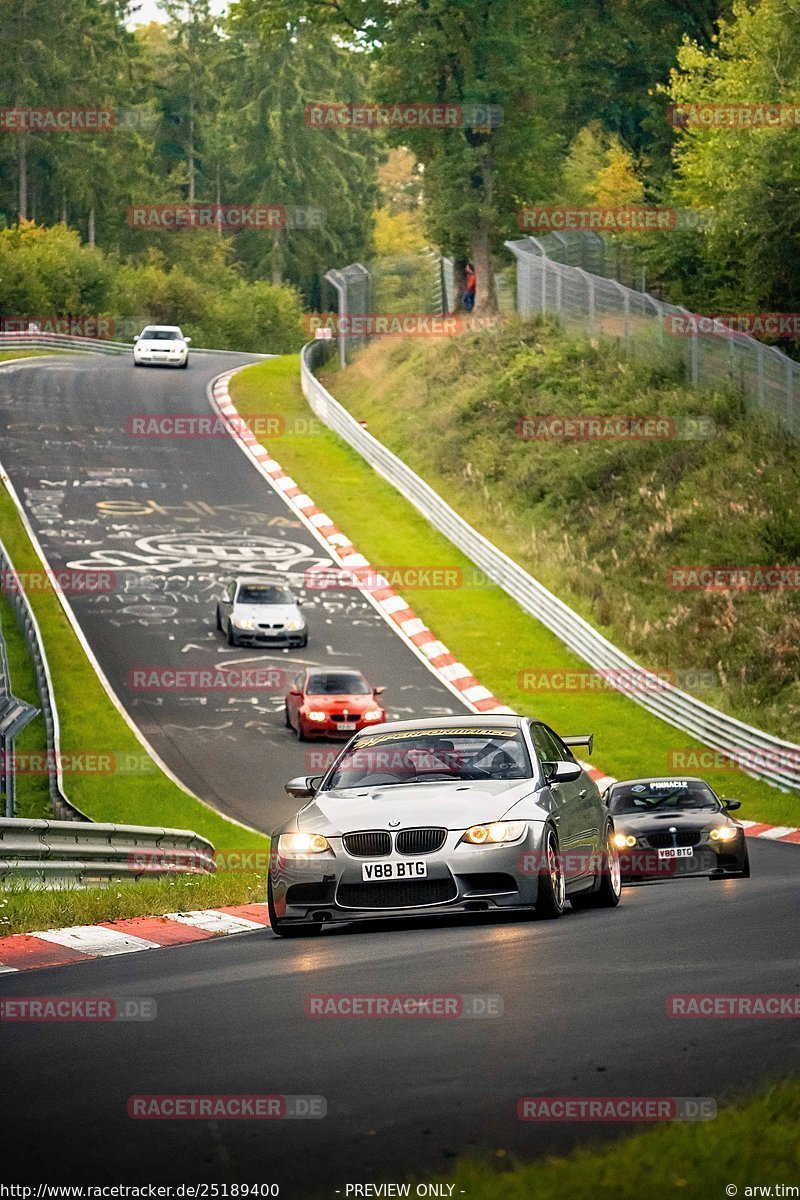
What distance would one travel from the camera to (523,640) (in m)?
37.2

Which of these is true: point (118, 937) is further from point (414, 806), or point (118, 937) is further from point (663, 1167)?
point (663, 1167)

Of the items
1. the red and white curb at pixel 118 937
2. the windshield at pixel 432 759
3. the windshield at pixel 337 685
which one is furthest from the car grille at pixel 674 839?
the windshield at pixel 337 685

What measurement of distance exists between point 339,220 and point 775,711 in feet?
344

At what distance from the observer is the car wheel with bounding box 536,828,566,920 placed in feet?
39.0

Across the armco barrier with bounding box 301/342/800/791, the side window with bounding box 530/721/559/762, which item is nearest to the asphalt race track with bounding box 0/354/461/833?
the armco barrier with bounding box 301/342/800/791

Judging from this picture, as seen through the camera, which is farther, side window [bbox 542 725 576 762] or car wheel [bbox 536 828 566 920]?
side window [bbox 542 725 576 762]

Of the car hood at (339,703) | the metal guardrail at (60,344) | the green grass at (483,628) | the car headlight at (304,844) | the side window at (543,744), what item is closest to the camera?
the car headlight at (304,844)

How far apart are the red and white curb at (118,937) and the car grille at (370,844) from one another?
131cm

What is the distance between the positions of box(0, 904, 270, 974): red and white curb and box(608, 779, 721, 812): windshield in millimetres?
6780

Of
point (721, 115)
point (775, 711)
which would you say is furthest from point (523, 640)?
point (721, 115)

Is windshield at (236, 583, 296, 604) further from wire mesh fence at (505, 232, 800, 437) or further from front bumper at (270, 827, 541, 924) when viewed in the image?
front bumper at (270, 827, 541, 924)

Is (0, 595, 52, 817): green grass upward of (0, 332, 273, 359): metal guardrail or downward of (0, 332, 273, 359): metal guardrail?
downward

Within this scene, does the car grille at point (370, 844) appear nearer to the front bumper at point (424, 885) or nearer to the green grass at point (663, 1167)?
the front bumper at point (424, 885)

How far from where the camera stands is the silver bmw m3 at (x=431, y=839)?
11641mm
